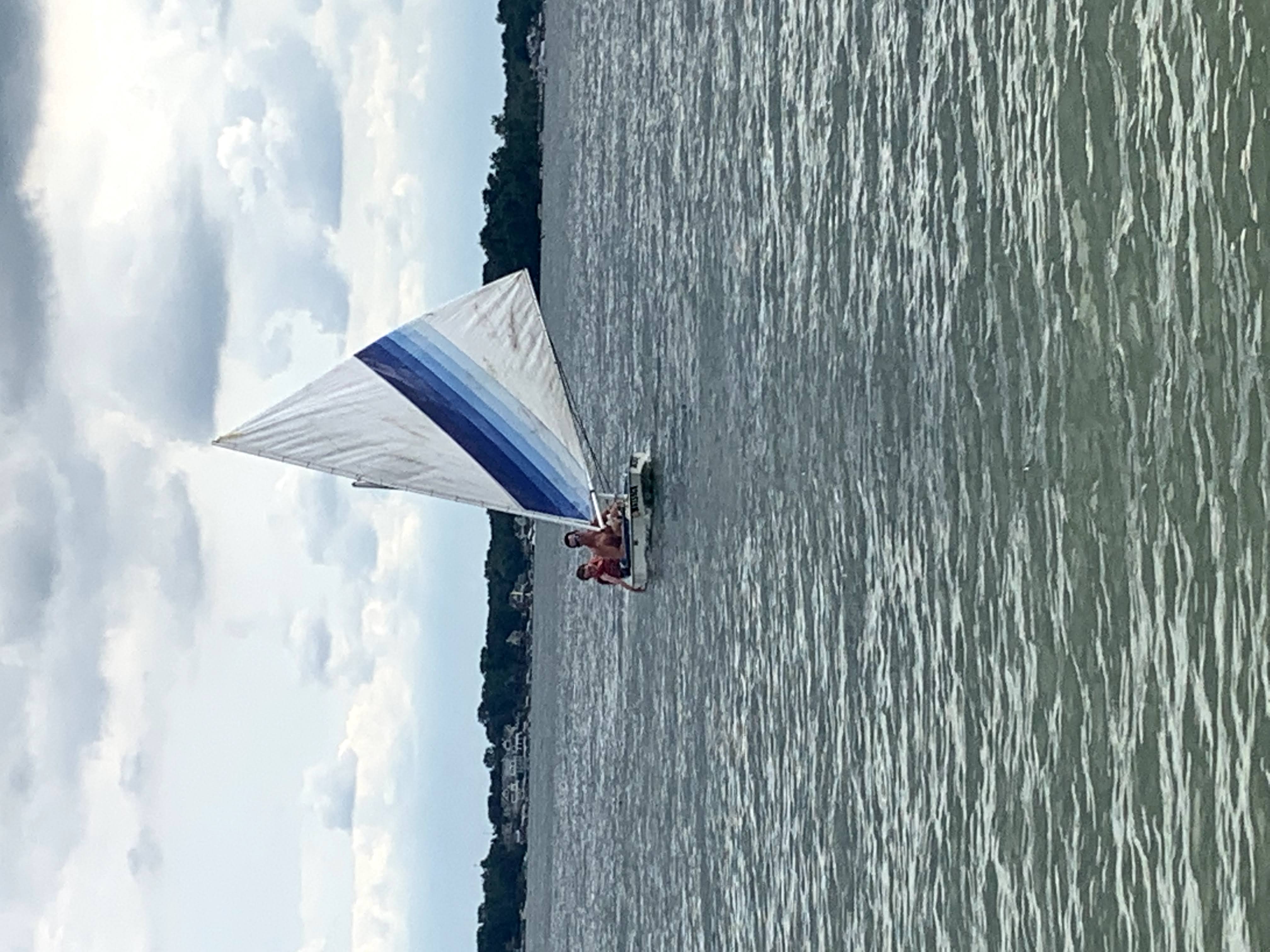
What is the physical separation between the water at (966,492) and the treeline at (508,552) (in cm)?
3144

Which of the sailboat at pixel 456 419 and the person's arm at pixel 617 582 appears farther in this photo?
the person's arm at pixel 617 582

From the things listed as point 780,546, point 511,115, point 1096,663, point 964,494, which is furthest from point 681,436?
point 511,115

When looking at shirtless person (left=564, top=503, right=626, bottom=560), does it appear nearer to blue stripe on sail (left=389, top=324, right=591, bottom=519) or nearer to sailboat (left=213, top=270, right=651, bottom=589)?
sailboat (left=213, top=270, right=651, bottom=589)

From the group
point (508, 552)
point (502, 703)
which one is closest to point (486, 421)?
point (508, 552)

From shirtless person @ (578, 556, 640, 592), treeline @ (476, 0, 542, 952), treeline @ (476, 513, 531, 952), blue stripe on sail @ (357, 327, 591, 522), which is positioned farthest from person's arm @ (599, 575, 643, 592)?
treeline @ (476, 513, 531, 952)

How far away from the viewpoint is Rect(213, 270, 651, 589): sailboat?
714 inches

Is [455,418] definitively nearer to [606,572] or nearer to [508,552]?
[606,572]

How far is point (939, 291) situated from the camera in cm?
1099

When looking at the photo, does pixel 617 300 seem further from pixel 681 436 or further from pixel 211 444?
pixel 211 444

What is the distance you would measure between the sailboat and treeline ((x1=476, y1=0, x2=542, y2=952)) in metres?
31.2

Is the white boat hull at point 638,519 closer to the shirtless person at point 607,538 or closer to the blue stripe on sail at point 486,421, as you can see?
the shirtless person at point 607,538

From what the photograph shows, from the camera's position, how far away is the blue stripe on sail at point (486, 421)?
18.5 m

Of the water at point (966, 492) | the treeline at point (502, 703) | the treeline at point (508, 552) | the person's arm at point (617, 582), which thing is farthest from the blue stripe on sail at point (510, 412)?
the treeline at point (502, 703)

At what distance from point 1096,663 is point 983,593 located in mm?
1640
